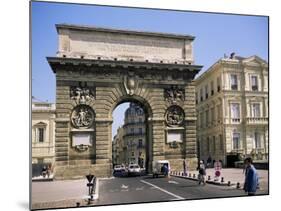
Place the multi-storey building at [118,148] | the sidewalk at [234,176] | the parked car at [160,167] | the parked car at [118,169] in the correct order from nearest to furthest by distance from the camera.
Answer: the sidewalk at [234,176] → the parked car at [160,167] → the parked car at [118,169] → the multi-storey building at [118,148]

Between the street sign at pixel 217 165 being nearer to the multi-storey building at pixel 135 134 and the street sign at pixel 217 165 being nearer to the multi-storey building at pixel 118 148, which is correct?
the multi-storey building at pixel 135 134

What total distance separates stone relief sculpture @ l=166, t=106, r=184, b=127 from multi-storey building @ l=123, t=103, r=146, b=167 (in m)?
1.14

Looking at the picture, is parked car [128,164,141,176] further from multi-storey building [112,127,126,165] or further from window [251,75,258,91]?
window [251,75,258,91]

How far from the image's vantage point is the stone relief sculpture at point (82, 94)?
11.9 meters

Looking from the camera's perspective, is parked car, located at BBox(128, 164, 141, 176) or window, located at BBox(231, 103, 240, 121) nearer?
window, located at BBox(231, 103, 240, 121)

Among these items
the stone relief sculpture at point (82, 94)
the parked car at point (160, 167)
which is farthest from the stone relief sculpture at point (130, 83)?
the parked car at point (160, 167)

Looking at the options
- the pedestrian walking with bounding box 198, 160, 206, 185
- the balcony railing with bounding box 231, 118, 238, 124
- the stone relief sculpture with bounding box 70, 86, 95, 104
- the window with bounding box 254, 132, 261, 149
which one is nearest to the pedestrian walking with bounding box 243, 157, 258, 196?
the pedestrian walking with bounding box 198, 160, 206, 185

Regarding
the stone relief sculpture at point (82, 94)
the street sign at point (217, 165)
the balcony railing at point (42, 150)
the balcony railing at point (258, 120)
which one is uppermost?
the stone relief sculpture at point (82, 94)

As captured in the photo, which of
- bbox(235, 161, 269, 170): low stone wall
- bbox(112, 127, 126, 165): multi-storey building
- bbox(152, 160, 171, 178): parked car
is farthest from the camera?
bbox(112, 127, 126, 165): multi-storey building

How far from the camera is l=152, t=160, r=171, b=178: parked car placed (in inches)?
452

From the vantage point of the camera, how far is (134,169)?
12273mm

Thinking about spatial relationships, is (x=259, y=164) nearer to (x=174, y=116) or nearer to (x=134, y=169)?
(x=174, y=116)

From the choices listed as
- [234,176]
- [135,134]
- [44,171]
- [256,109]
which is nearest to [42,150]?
[44,171]

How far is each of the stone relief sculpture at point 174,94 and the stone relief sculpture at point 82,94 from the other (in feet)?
7.40
